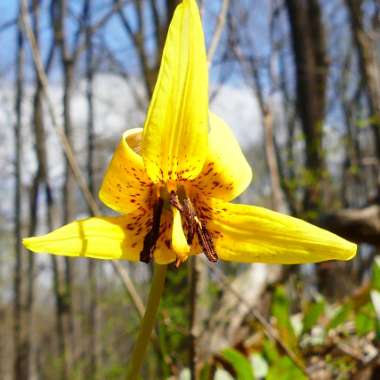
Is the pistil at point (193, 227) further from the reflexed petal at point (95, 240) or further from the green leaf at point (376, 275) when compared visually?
the green leaf at point (376, 275)

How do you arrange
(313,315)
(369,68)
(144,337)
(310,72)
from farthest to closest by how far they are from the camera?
1. (310,72)
2. (369,68)
3. (313,315)
4. (144,337)

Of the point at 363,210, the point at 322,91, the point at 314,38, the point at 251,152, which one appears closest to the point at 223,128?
the point at 363,210

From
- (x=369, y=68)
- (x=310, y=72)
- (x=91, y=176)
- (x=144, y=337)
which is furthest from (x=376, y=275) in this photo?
(x=91, y=176)

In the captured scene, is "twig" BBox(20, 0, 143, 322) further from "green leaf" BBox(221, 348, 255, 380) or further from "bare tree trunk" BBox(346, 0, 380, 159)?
"bare tree trunk" BBox(346, 0, 380, 159)

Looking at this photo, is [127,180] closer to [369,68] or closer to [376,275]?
[376,275]

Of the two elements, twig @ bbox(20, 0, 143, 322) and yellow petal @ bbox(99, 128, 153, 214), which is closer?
yellow petal @ bbox(99, 128, 153, 214)

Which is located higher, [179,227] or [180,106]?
[180,106]

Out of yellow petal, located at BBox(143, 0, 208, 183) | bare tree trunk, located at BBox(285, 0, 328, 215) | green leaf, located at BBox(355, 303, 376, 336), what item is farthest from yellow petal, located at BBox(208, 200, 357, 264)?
bare tree trunk, located at BBox(285, 0, 328, 215)
